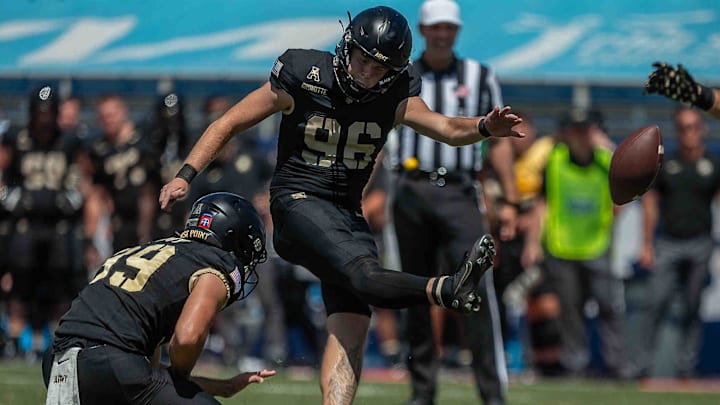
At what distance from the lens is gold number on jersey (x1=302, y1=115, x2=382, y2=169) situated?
5.02 m

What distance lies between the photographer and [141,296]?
168 inches

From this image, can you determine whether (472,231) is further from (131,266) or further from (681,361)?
(681,361)

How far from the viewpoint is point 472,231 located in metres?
6.39

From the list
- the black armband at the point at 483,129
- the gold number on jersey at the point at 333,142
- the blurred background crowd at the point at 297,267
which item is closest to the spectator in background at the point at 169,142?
the blurred background crowd at the point at 297,267

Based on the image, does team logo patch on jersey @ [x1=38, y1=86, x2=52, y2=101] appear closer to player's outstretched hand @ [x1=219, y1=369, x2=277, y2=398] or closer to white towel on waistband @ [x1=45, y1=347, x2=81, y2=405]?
player's outstretched hand @ [x1=219, y1=369, x2=277, y2=398]

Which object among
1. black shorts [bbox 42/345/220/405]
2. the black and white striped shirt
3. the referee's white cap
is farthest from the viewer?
the referee's white cap

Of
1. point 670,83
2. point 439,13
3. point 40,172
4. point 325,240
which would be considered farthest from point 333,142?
point 40,172

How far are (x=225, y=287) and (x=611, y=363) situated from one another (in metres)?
5.76

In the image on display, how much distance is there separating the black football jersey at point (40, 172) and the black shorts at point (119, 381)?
5.55 m

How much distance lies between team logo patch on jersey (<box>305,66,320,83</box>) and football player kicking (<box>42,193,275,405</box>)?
2.52 feet

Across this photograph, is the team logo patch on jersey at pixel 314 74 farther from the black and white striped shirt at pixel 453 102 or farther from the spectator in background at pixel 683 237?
the spectator in background at pixel 683 237

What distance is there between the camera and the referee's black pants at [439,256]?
249 inches

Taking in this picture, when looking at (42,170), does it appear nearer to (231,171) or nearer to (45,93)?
(45,93)

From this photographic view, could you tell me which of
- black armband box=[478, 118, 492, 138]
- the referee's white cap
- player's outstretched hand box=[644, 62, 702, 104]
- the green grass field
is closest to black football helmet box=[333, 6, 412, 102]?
black armband box=[478, 118, 492, 138]
